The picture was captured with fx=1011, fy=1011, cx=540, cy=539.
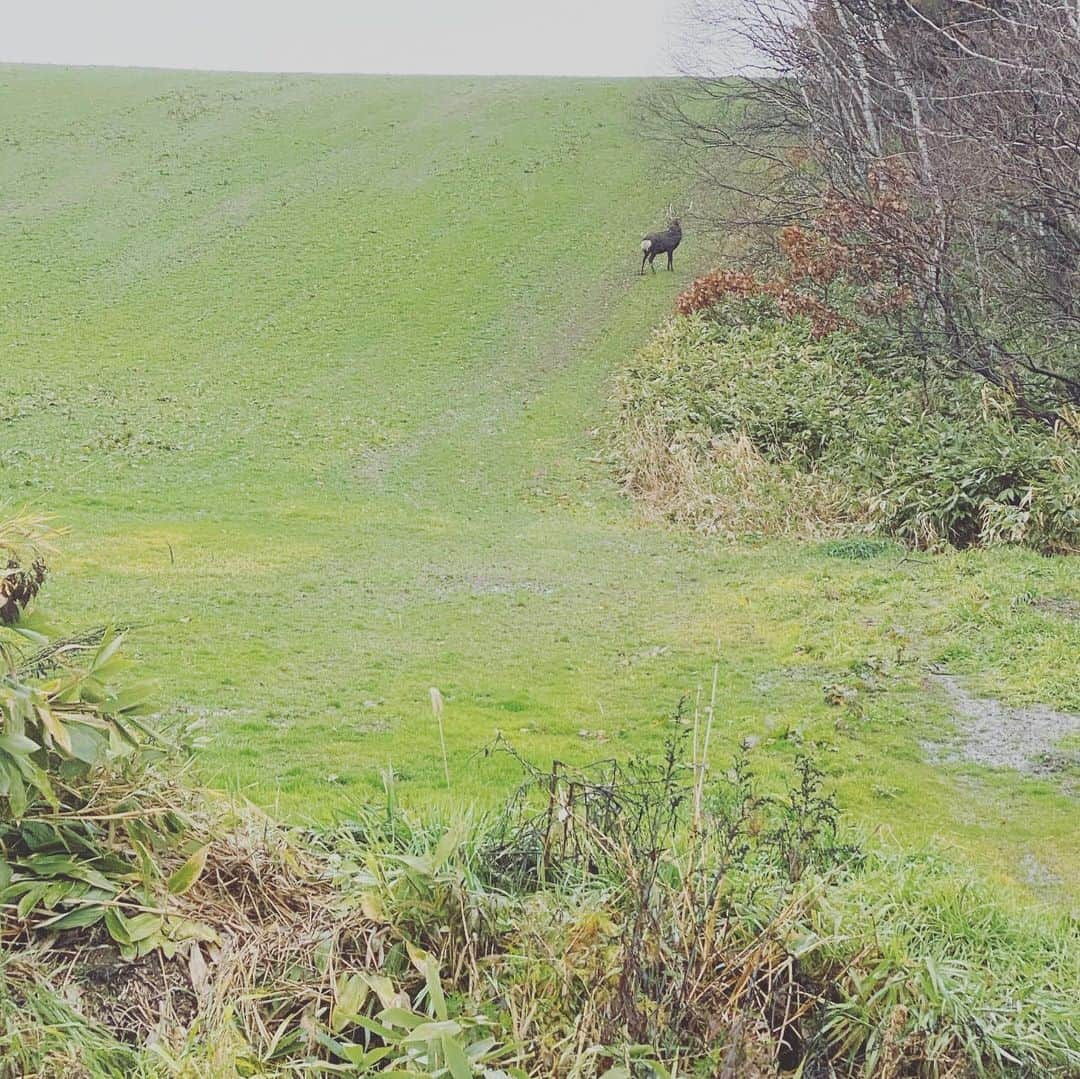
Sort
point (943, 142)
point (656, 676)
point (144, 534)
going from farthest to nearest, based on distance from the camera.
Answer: point (943, 142) → point (144, 534) → point (656, 676)

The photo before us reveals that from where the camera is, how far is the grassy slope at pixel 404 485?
249 inches

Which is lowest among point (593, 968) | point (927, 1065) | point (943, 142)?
point (927, 1065)

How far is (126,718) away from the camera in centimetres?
272

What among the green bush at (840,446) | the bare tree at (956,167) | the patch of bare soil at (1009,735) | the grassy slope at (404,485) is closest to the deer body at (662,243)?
the grassy slope at (404,485)

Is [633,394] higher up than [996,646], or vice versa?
[633,394]

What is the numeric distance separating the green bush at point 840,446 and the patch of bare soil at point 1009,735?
431cm

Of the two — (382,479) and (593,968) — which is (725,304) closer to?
(382,479)

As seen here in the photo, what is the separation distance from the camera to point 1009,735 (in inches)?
249

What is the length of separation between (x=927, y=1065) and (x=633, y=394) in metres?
15.6

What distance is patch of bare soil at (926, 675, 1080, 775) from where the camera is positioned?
5.97 m

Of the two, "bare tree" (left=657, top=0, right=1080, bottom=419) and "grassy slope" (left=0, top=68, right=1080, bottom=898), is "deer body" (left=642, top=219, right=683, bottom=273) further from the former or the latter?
"bare tree" (left=657, top=0, right=1080, bottom=419)

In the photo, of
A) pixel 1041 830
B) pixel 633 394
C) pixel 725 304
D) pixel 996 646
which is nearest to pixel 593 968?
pixel 1041 830

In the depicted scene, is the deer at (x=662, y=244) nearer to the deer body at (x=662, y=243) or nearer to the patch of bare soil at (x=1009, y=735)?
the deer body at (x=662, y=243)

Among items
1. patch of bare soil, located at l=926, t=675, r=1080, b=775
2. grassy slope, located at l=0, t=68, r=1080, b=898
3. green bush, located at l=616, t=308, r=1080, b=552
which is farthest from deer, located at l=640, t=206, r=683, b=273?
patch of bare soil, located at l=926, t=675, r=1080, b=775
